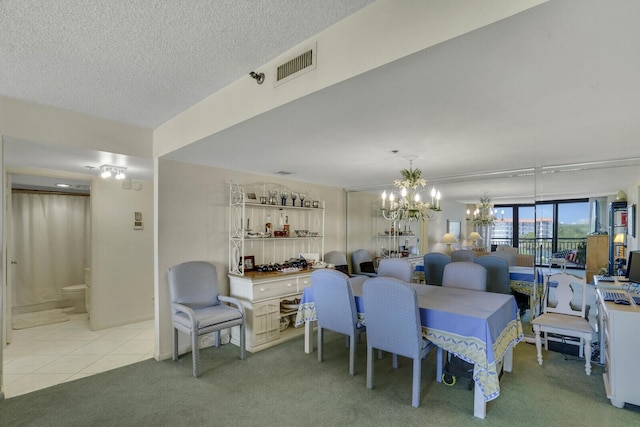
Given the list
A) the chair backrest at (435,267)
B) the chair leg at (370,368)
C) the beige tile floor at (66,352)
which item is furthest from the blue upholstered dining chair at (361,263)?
the beige tile floor at (66,352)

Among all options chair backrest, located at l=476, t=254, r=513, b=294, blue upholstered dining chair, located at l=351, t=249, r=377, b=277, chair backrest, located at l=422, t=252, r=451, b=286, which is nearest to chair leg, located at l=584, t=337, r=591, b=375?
chair backrest, located at l=476, t=254, r=513, b=294


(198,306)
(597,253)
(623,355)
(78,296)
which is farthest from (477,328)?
(78,296)

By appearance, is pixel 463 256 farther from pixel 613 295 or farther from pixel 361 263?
pixel 613 295

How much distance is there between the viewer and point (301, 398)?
2.58m

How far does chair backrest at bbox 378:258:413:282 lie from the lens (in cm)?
375

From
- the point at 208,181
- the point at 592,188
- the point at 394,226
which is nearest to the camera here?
the point at 208,181

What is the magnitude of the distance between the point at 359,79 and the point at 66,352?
4.41 metres

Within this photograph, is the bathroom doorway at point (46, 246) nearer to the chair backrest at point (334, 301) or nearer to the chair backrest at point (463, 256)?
the chair backrest at point (334, 301)

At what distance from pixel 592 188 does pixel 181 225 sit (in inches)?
217

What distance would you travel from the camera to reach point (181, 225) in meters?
3.59

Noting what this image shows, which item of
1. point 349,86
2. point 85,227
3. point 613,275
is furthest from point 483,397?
point 85,227

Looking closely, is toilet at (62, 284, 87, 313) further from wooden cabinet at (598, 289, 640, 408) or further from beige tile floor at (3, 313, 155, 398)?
wooden cabinet at (598, 289, 640, 408)

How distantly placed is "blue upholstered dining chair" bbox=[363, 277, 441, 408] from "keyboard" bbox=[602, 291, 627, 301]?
169 cm

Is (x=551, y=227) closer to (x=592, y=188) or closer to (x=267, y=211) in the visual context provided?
(x=592, y=188)
